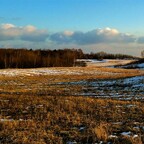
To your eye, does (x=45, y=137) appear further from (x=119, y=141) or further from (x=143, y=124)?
(x=143, y=124)

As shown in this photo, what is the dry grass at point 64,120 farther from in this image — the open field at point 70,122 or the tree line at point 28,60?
the tree line at point 28,60

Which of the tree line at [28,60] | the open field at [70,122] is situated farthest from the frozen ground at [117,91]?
the tree line at [28,60]

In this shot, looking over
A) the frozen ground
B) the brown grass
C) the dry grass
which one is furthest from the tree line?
the brown grass

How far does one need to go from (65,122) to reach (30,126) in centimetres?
155

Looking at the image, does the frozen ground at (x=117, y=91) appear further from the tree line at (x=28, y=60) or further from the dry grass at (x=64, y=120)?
the tree line at (x=28, y=60)

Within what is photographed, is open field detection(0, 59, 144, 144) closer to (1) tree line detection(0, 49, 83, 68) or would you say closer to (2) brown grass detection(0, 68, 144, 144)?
(2) brown grass detection(0, 68, 144, 144)

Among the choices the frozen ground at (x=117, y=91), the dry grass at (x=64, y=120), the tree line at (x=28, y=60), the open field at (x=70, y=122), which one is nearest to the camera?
the open field at (x=70, y=122)

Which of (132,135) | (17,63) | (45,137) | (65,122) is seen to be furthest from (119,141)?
(17,63)

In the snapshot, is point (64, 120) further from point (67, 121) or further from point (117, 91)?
point (117, 91)

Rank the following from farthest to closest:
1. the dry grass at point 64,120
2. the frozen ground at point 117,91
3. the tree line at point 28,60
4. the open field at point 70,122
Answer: the tree line at point 28,60
the frozen ground at point 117,91
the dry grass at point 64,120
the open field at point 70,122

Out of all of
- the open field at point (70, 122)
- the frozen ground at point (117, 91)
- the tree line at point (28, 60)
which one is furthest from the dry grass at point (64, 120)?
the tree line at point (28, 60)

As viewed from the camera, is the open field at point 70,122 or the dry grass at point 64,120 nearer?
the open field at point 70,122

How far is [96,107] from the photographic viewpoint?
16.7 m

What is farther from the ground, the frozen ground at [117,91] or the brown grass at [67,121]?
the brown grass at [67,121]
